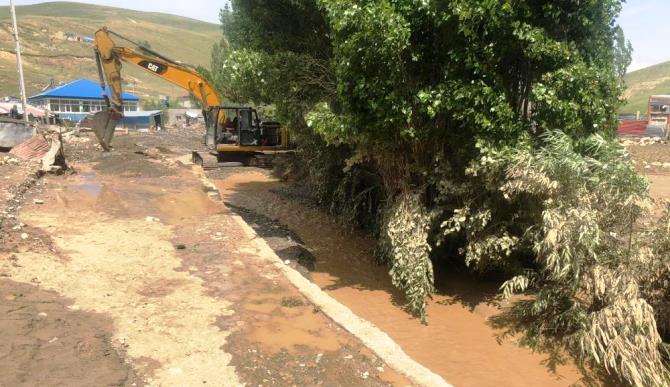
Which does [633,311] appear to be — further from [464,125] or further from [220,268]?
[220,268]

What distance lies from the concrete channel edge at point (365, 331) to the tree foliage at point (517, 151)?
1182mm

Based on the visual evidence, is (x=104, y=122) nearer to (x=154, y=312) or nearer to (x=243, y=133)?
(x=243, y=133)

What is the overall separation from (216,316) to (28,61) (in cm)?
8209

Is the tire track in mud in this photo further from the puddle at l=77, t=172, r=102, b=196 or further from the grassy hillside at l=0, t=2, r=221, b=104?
the grassy hillside at l=0, t=2, r=221, b=104

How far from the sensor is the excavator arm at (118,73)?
1656cm

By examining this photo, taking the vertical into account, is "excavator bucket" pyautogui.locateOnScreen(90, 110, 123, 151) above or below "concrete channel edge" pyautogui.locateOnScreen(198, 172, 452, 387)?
above

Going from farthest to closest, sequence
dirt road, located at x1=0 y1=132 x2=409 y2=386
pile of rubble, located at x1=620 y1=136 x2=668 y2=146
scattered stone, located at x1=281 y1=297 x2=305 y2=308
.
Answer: pile of rubble, located at x1=620 y1=136 x2=668 y2=146, scattered stone, located at x1=281 y1=297 x2=305 y2=308, dirt road, located at x1=0 y1=132 x2=409 y2=386

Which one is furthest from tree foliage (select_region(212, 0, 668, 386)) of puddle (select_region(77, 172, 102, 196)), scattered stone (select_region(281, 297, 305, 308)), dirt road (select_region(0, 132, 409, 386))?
puddle (select_region(77, 172, 102, 196))

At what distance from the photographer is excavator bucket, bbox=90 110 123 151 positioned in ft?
54.6

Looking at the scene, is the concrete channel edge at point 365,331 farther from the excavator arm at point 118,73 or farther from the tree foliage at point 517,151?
the excavator arm at point 118,73

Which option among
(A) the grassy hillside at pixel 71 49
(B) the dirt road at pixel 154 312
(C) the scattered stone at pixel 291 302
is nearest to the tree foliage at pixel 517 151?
(C) the scattered stone at pixel 291 302

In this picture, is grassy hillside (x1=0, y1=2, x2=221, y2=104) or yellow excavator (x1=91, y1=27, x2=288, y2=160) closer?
yellow excavator (x1=91, y1=27, x2=288, y2=160)

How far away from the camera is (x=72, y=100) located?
47.2 m

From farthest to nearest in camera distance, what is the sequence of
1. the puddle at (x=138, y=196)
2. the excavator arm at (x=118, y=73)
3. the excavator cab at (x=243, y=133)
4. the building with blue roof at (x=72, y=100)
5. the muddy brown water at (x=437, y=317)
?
1. the building with blue roof at (x=72, y=100)
2. the excavator cab at (x=243, y=133)
3. the excavator arm at (x=118, y=73)
4. the puddle at (x=138, y=196)
5. the muddy brown water at (x=437, y=317)
